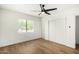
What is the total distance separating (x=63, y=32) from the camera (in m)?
2.60

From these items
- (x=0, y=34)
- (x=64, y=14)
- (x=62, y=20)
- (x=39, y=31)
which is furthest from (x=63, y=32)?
(x=0, y=34)

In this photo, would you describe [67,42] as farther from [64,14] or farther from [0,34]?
[0,34]

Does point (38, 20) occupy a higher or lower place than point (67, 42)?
higher

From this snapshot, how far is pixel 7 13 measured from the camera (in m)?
2.29

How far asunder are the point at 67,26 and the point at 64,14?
0.52 m

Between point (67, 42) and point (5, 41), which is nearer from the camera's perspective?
point (5, 41)

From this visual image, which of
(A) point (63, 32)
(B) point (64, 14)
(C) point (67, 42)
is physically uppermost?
(B) point (64, 14)

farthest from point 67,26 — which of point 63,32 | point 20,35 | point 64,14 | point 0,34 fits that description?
point 0,34

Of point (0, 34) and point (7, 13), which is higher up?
point (7, 13)

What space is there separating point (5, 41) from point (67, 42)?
2.37 meters

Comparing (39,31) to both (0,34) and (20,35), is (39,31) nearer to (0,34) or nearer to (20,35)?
(20,35)
